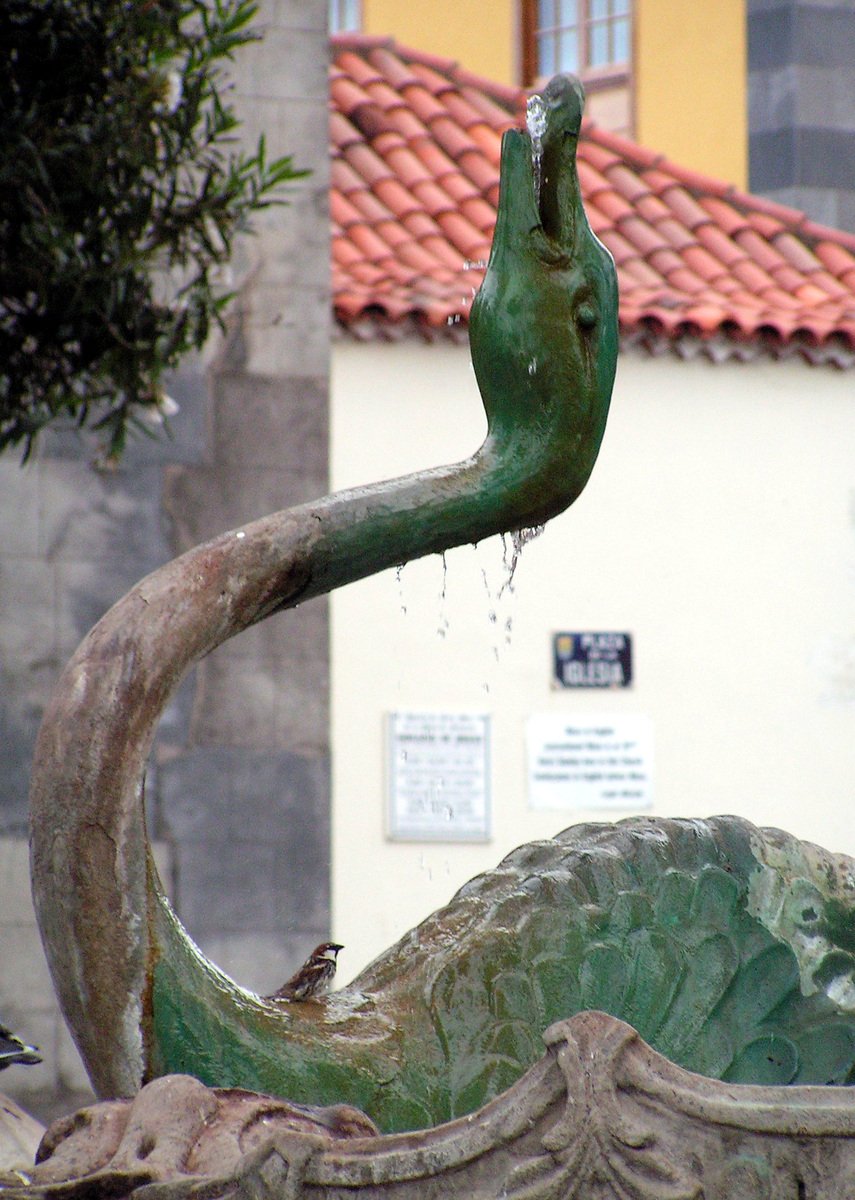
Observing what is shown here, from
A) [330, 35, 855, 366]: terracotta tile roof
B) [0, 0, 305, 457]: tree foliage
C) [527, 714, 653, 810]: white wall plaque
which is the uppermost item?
[330, 35, 855, 366]: terracotta tile roof

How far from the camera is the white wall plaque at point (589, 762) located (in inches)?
277

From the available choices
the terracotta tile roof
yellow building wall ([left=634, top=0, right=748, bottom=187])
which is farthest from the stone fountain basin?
yellow building wall ([left=634, top=0, right=748, bottom=187])

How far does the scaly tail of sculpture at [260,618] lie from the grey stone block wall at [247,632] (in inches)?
175

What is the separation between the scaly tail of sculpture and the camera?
5.55ft

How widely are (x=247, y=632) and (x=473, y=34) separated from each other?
269 inches

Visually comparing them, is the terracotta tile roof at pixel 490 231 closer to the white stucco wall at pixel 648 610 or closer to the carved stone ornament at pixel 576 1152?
the white stucco wall at pixel 648 610

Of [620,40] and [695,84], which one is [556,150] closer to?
[695,84]

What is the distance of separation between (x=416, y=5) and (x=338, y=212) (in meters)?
5.23

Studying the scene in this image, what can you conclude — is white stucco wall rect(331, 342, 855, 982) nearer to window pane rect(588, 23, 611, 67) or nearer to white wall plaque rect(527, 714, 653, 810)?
white wall plaque rect(527, 714, 653, 810)

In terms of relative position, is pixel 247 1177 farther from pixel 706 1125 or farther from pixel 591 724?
pixel 591 724

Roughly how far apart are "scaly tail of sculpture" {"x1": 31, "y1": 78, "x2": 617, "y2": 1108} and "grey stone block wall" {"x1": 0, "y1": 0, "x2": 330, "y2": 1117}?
14.6 feet

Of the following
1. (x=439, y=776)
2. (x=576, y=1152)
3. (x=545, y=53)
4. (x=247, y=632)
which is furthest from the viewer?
(x=545, y=53)

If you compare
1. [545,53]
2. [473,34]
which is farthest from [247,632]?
[545,53]

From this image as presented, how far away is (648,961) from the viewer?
6.30 ft
